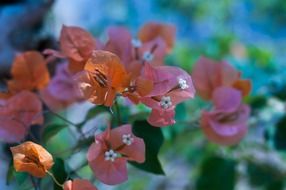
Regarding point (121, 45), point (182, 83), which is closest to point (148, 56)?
point (121, 45)

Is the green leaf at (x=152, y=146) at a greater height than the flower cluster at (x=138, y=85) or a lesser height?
lesser

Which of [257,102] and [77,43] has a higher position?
[77,43]

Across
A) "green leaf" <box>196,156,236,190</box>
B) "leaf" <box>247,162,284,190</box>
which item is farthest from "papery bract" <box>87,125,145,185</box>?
"leaf" <box>247,162,284,190</box>

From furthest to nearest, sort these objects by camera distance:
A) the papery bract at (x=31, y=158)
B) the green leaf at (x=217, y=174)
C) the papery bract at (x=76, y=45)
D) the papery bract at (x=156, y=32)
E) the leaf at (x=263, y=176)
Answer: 1. the leaf at (x=263, y=176)
2. the green leaf at (x=217, y=174)
3. the papery bract at (x=156, y=32)
4. the papery bract at (x=76, y=45)
5. the papery bract at (x=31, y=158)

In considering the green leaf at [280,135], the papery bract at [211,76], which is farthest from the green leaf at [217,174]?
the papery bract at [211,76]

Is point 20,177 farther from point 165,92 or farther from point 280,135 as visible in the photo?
point 280,135

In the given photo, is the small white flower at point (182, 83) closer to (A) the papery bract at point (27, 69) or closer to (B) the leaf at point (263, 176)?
(A) the papery bract at point (27, 69)

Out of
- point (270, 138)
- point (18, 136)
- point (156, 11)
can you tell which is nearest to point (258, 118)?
point (270, 138)

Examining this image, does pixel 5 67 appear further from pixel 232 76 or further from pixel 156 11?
pixel 156 11
